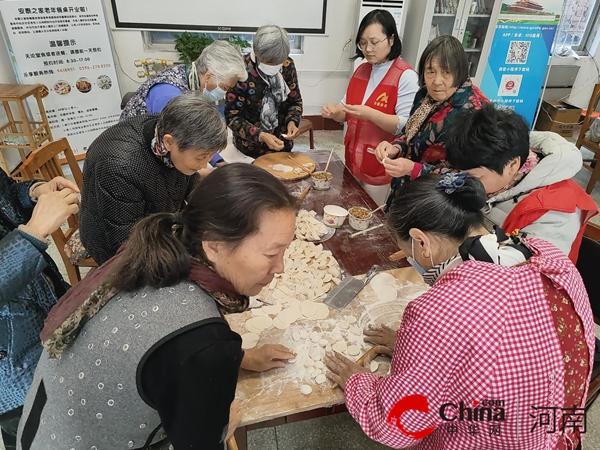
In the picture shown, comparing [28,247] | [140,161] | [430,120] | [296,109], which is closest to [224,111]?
[296,109]

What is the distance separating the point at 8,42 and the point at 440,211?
4106 mm

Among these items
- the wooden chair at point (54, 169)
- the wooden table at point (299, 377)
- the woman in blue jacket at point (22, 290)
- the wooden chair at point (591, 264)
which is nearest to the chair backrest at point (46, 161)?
the wooden chair at point (54, 169)

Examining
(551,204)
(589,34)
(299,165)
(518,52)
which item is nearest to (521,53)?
(518,52)

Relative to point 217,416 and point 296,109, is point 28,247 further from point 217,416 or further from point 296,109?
point 296,109

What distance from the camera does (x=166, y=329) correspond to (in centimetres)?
76

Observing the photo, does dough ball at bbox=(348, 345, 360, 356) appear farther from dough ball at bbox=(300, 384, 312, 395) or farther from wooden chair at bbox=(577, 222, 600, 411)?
wooden chair at bbox=(577, 222, 600, 411)

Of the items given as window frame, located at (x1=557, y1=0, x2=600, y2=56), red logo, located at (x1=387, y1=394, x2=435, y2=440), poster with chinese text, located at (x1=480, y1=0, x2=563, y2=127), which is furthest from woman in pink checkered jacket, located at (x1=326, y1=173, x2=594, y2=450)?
window frame, located at (x1=557, y1=0, x2=600, y2=56)

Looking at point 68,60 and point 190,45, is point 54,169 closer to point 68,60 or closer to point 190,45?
point 68,60

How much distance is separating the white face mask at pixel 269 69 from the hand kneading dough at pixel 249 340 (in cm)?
182

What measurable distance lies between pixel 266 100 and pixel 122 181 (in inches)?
55.2

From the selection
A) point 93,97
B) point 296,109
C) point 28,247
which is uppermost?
point 28,247

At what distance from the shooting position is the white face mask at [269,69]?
8.21ft

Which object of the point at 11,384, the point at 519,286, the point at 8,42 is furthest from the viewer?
the point at 8,42

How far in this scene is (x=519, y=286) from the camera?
918 millimetres
